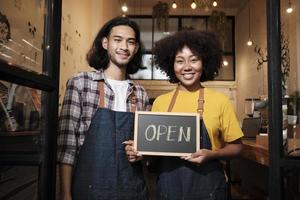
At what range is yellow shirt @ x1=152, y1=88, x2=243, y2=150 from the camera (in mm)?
1551

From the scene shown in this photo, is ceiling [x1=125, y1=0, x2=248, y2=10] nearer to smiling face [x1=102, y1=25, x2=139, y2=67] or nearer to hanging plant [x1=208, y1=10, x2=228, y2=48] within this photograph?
hanging plant [x1=208, y1=10, x2=228, y2=48]

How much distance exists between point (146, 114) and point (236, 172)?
4.47 meters

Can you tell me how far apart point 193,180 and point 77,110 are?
0.63 m

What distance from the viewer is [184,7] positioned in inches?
333

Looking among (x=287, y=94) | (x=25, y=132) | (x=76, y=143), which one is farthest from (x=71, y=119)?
(x=287, y=94)

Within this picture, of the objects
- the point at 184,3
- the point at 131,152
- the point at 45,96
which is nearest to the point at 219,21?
the point at 184,3

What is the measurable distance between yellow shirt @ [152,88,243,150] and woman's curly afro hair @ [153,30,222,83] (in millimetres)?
196

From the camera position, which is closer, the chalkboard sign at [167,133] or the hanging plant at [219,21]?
the chalkboard sign at [167,133]

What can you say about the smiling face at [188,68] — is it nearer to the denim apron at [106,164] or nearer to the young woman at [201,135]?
the young woman at [201,135]

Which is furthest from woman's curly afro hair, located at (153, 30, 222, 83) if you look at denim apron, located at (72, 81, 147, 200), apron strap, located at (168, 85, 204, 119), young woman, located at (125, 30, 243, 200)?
denim apron, located at (72, 81, 147, 200)

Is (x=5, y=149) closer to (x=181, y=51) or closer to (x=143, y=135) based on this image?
(x=143, y=135)

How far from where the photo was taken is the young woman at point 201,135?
4.97 feet

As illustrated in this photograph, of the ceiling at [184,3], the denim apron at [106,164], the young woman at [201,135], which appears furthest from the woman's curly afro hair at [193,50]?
the ceiling at [184,3]

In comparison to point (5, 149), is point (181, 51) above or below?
above
